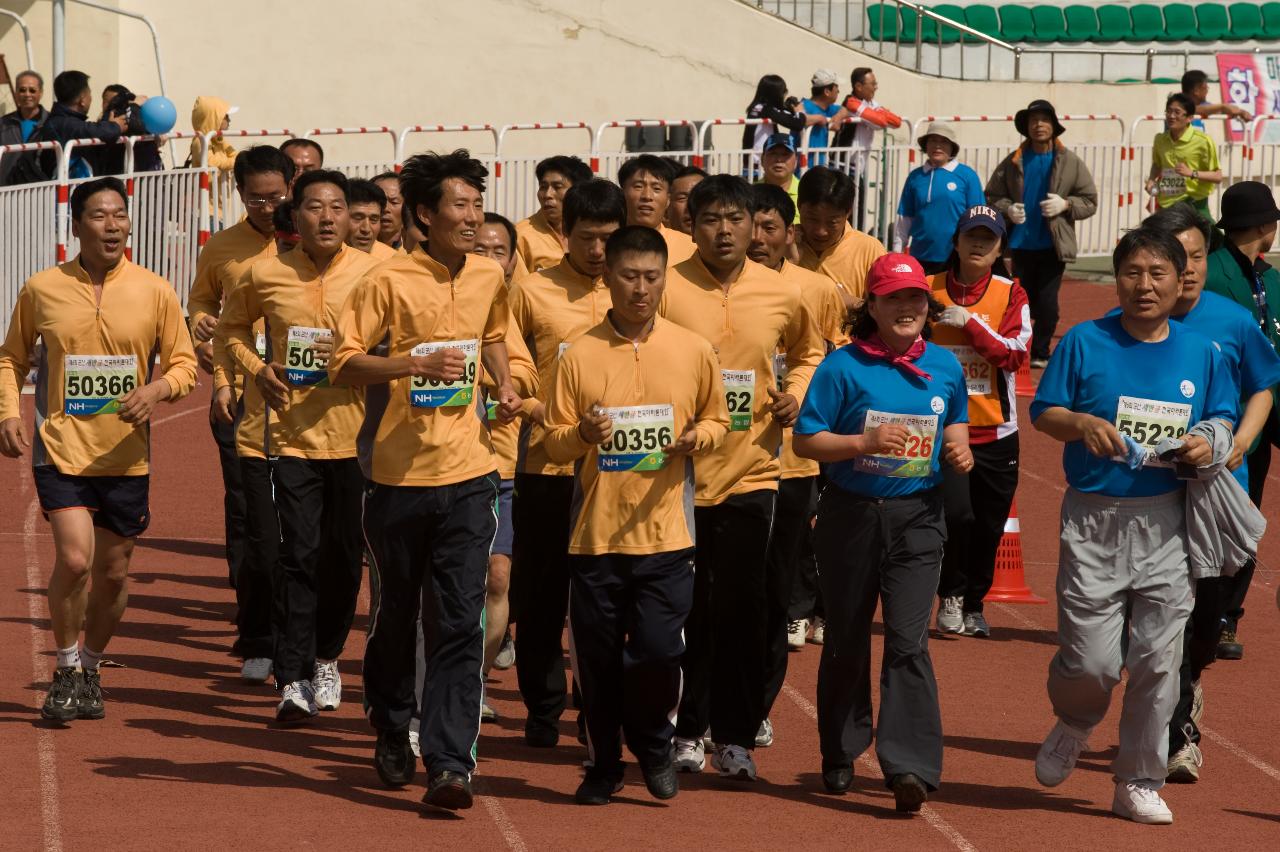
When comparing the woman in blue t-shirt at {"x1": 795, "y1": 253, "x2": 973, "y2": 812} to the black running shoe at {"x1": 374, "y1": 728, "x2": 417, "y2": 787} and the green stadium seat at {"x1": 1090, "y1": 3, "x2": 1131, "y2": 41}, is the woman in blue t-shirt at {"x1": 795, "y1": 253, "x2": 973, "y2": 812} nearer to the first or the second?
the black running shoe at {"x1": 374, "y1": 728, "x2": 417, "y2": 787}

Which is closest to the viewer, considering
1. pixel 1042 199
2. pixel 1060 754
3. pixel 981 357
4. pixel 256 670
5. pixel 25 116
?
pixel 1060 754

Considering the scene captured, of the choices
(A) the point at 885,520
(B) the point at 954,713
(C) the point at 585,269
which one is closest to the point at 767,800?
(A) the point at 885,520

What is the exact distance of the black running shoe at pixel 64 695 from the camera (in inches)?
312

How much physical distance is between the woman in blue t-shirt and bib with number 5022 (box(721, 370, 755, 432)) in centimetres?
38

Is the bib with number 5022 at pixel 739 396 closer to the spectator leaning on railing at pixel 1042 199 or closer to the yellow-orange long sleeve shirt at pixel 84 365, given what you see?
the yellow-orange long sleeve shirt at pixel 84 365

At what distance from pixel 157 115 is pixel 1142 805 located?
14.4m

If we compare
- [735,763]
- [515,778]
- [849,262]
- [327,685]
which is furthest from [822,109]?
[515,778]

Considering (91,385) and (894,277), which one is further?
(91,385)

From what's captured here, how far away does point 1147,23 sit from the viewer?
107 ft

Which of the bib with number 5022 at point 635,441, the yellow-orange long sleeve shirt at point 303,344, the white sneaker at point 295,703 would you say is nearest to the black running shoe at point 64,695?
the white sneaker at point 295,703

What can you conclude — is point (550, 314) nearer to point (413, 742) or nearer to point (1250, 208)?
point (413, 742)

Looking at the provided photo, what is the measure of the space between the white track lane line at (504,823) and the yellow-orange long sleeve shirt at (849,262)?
345cm

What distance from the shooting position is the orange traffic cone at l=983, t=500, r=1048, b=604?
35.3ft

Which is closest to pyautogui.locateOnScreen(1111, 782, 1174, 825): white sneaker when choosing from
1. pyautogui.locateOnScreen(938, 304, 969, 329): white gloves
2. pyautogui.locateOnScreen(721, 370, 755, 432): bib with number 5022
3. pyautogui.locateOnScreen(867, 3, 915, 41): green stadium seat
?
pyautogui.locateOnScreen(721, 370, 755, 432): bib with number 5022
